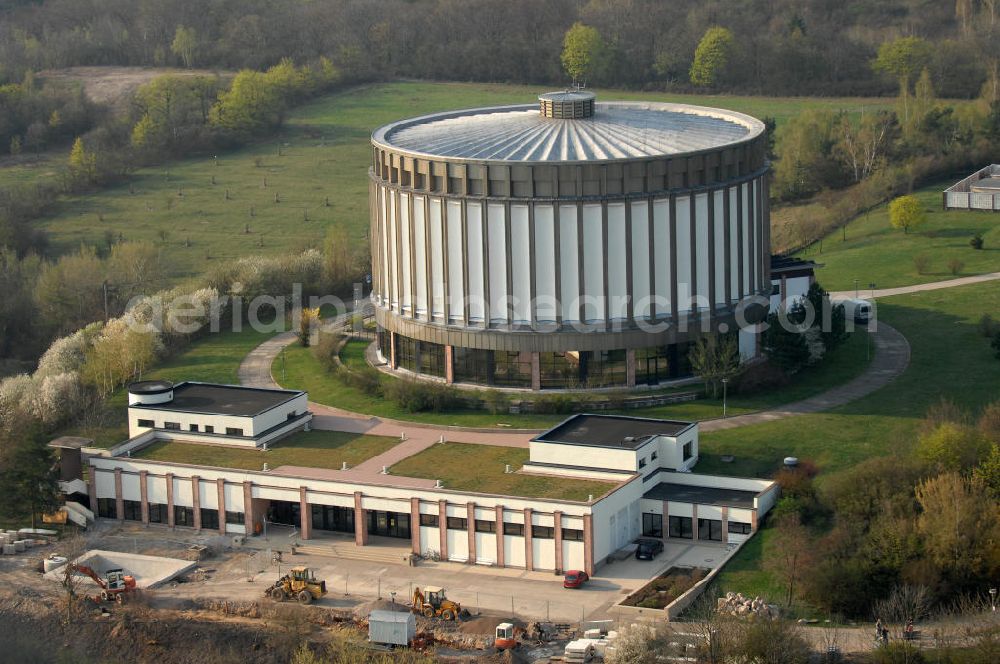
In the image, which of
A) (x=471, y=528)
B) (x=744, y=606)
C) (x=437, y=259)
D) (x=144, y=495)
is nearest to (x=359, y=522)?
(x=471, y=528)

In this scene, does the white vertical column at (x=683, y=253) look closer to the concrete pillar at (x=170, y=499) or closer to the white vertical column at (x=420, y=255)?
the white vertical column at (x=420, y=255)

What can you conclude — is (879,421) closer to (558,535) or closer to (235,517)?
(558,535)

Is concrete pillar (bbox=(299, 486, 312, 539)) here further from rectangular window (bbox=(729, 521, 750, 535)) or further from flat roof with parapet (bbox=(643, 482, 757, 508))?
rectangular window (bbox=(729, 521, 750, 535))

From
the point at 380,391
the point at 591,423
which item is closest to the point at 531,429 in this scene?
the point at 591,423

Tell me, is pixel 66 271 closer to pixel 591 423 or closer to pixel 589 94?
pixel 589 94

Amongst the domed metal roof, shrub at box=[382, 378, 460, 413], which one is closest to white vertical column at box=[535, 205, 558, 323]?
the domed metal roof

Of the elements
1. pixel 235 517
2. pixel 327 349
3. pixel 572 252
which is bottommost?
pixel 235 517
